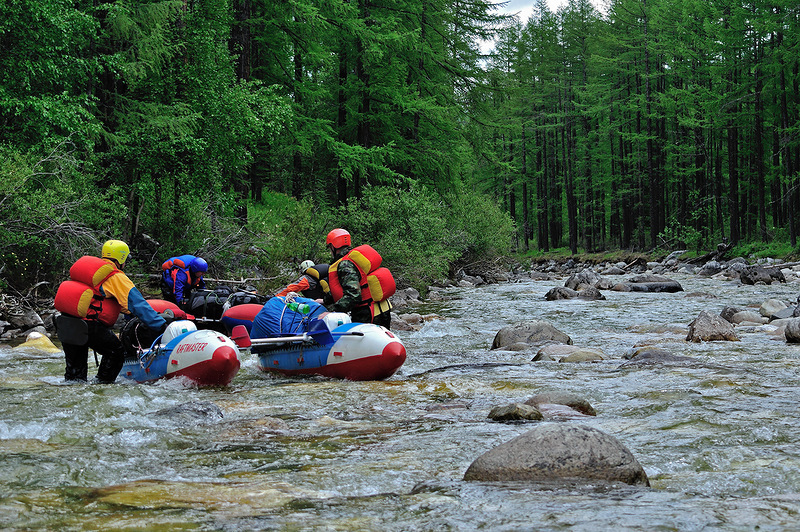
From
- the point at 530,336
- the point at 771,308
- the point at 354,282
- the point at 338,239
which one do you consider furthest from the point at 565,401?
the point at 771,308

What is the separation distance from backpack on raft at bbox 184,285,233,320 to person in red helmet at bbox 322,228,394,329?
167 cm

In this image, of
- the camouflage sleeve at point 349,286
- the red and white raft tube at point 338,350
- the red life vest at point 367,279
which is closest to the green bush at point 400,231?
the red life vest at point 367,279

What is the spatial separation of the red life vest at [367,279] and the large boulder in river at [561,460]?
5.24 meters

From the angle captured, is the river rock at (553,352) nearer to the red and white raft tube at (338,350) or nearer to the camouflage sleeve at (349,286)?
the red and white raft tube at (338,350)

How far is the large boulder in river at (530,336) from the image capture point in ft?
36.9

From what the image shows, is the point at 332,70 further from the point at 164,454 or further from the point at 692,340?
the point at 164,454

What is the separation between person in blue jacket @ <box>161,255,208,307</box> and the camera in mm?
10182

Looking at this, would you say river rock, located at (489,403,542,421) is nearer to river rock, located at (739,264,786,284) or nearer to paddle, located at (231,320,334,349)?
paddle, located at (231,320,334,349)

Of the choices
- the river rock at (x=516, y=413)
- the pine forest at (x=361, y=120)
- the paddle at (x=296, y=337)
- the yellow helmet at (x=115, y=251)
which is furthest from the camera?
the pine forest at (x=361, y=120)

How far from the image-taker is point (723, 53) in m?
32.8

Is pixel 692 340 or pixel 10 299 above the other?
pixel 10 299

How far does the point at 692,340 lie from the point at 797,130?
21.5m

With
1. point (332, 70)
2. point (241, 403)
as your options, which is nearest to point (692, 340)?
point (241, 403)

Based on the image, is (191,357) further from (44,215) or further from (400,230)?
(400,230)
